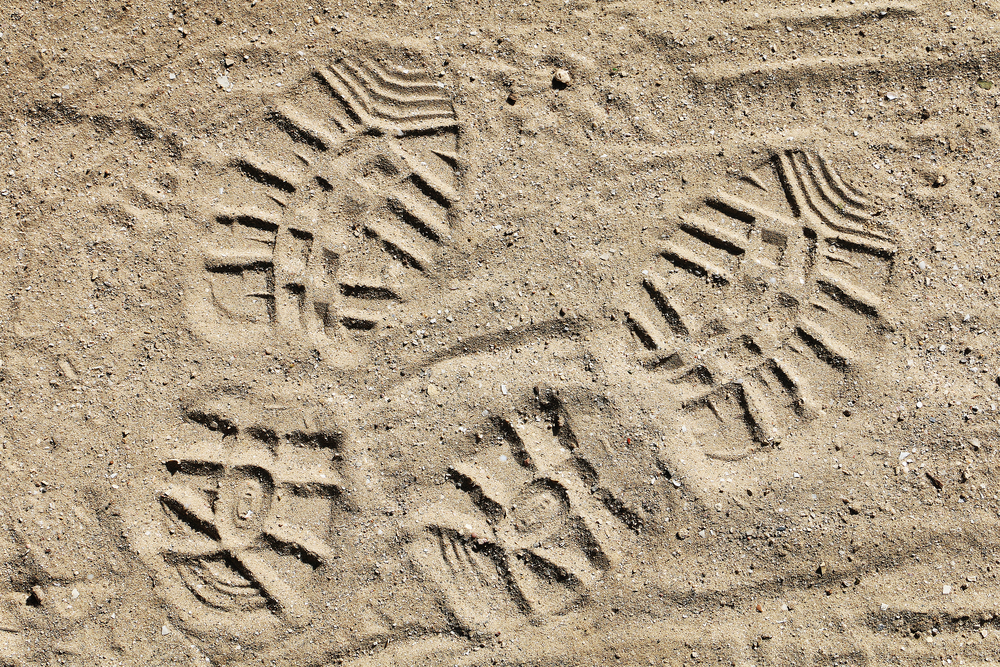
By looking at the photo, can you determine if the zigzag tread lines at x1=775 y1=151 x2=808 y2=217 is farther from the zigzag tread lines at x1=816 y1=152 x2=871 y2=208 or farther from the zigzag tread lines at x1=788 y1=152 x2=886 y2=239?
the zigzag tread lines at x1=816 y1=152 x2=871 y2=208

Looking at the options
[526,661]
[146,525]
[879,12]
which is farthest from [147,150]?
[879,12]

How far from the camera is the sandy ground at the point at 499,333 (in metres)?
2.33

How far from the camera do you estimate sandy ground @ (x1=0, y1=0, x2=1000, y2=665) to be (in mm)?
2332

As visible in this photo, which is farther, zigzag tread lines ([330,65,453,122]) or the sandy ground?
zigzag tread lines ([330,65,453,122])

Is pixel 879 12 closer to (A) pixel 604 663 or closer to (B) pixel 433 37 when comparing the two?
(B) pixel 433 37

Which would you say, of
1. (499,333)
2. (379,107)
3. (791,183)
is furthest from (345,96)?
(791,183)

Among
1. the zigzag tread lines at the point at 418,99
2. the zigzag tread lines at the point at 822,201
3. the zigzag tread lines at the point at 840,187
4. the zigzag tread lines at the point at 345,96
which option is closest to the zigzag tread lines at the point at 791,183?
the zigzag tread lines at the point at 822,201

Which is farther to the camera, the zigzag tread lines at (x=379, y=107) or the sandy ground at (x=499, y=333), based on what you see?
the zigzag tread lines at (x=379, y=107)

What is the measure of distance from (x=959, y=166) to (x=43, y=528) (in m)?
3.54

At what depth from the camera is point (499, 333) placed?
7.82ft

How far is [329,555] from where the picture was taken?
2332mm

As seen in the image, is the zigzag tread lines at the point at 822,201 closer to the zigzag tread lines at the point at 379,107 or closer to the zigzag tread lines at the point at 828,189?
the zigzag tread lines at the point at 828,189

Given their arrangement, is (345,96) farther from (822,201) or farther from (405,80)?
(822,201)

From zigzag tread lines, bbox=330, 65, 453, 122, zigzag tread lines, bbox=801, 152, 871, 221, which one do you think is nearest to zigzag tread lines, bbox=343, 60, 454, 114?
zigzag tread lines, bbox=330, 65, 453, 122
